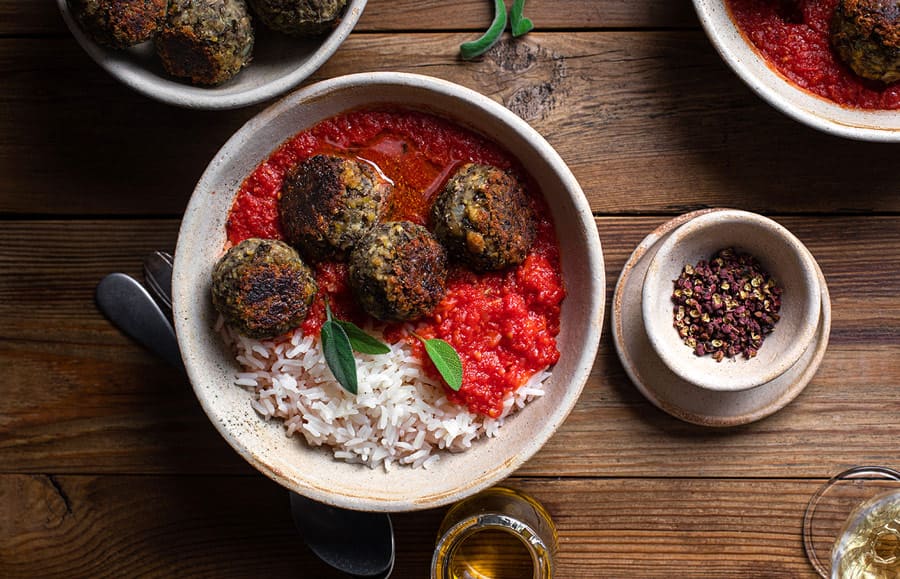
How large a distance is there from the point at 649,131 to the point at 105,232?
2.33 metres

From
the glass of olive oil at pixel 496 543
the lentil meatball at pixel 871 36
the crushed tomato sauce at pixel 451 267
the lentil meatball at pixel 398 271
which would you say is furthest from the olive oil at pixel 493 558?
the lentil meatball at pixel 871 36

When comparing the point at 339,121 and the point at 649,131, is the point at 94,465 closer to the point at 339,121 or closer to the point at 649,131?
the point at 339,121

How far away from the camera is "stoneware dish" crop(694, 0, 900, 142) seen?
118 inches

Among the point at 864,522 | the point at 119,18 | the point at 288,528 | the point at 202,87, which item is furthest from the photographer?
the point at 288,528

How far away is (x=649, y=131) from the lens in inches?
129

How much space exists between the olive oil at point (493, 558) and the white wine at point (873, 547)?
1.26 meters

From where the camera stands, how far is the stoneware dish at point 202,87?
9.20 feet

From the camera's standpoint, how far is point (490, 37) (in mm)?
3172

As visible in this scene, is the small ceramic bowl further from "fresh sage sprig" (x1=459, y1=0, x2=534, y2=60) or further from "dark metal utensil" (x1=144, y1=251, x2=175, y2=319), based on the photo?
"dark metal utensil" (x1=144, y1=251, x2=175, y2=319)

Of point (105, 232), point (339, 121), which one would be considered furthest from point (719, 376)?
point (105, 232)

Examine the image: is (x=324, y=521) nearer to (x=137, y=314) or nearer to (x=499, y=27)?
(x=137, y=314)

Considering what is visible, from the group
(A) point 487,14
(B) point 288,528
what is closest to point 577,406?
(B) point 288,528

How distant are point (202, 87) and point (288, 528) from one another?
1.87 metres

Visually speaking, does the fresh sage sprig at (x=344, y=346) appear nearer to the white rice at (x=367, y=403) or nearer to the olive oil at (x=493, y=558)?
the white rice at (x=367, y=403)
